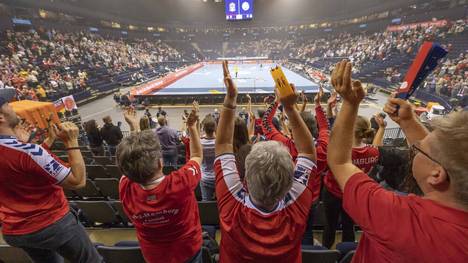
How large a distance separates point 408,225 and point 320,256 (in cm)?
109

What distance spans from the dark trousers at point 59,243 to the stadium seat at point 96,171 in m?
2.71

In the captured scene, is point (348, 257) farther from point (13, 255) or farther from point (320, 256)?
point (13, 255)

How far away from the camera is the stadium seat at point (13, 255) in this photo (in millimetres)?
2322

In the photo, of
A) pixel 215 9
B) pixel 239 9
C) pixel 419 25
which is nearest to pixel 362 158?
pixel 239 9

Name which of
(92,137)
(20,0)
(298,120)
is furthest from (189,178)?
(20,0)

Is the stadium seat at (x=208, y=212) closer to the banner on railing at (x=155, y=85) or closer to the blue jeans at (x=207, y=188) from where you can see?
the blue jeans at (x=207, y=188)

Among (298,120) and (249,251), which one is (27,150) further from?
(298,120)

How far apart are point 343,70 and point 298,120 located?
0.39m

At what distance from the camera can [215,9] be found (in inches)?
1822

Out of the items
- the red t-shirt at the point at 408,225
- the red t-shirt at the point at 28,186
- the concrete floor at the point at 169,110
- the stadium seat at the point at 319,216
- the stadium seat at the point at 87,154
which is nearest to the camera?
the red t-shirt at the point at 408,225

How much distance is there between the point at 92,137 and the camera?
6172 millimetres

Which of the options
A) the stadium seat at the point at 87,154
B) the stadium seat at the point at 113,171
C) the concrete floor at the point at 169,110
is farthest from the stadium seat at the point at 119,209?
the concrete floor at the point at 169,110

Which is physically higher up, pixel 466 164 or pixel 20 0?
pixel 20 0

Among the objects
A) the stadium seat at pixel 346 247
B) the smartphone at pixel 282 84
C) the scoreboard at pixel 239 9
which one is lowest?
the stadium seat at pixel 346 247
